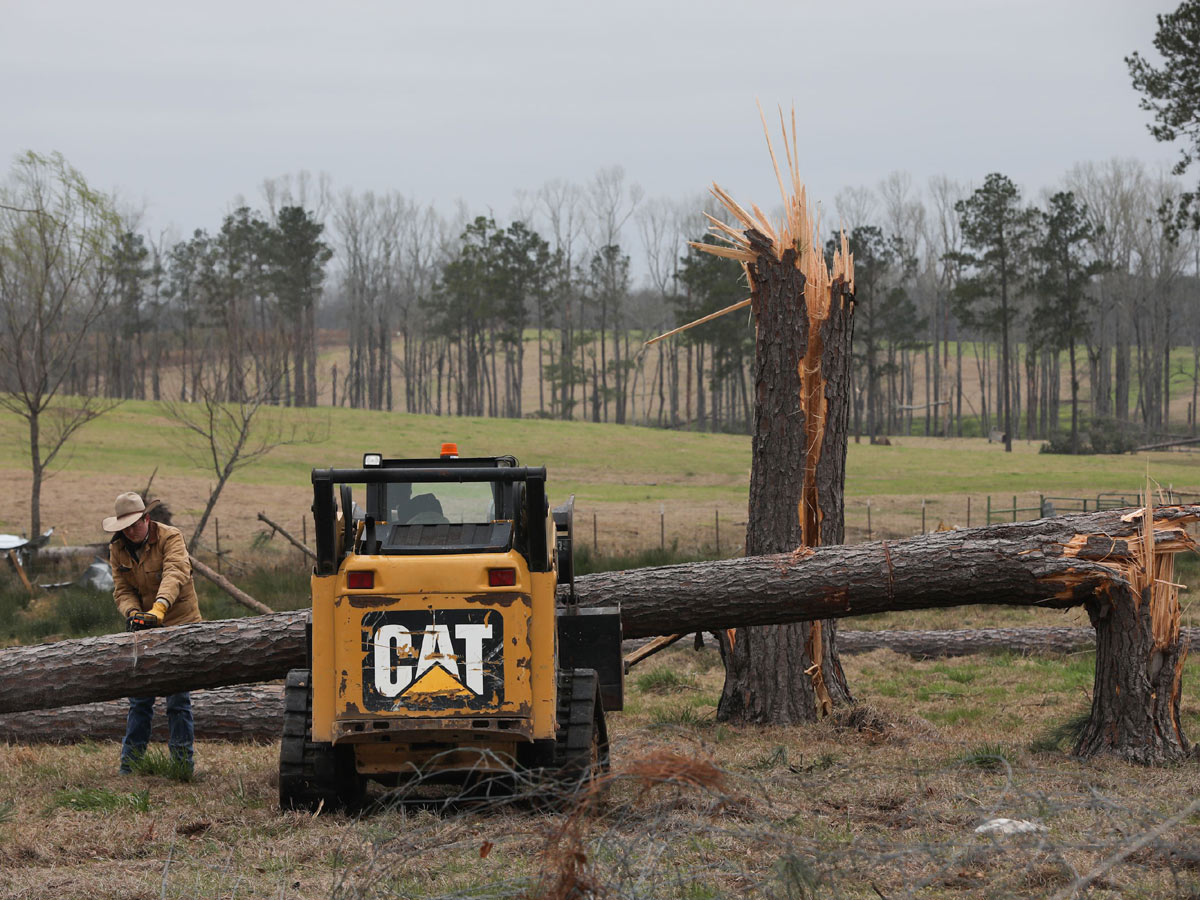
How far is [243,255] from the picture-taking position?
2911 inches

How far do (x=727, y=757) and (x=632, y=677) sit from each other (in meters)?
5.21

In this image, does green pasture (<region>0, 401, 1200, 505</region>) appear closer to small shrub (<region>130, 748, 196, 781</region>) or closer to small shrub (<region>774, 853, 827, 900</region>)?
small shrub (<region>130, 748, 196, 781</region>)

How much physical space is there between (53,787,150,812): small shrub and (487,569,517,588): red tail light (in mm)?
2677

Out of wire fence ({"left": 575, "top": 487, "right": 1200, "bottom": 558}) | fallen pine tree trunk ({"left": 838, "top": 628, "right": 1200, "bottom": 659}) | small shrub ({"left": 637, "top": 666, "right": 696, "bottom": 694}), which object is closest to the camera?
small shrub ({"left": 637, "top": 666, "right": 696, "bottom": 694})

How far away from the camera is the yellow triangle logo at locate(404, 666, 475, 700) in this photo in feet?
20.0

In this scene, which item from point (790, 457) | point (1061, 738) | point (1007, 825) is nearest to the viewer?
point (1007, 825)

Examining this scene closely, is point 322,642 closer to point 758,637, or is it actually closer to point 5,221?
point 758,637

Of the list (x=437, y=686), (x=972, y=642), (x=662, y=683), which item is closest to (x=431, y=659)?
(x=437, y=686)

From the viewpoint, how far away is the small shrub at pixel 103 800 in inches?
274

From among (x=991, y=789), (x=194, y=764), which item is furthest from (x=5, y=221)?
(x=991, y=789)

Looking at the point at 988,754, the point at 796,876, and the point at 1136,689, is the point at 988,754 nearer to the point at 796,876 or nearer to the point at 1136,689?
the point at 1136,689

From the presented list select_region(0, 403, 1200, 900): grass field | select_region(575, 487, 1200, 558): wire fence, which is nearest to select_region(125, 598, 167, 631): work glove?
select_region(0, 403, 1200, 900): grass field

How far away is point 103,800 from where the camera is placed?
7082 millimetres

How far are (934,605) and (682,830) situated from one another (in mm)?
4311
